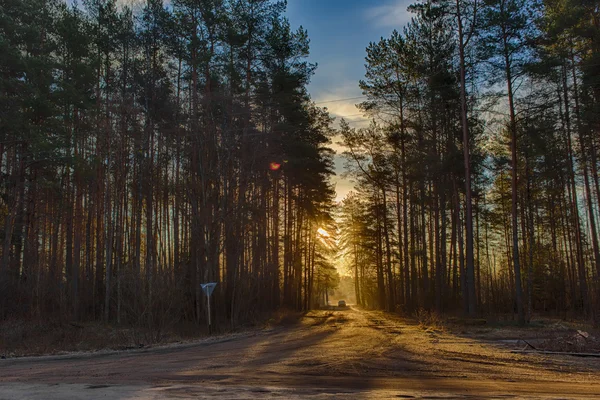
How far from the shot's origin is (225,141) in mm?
23594

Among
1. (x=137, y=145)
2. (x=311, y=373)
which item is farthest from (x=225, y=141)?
(x=311, y=373)

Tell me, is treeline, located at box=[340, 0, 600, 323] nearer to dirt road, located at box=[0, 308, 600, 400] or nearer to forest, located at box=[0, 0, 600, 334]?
forest, located at box=[0, 0, 600, 334]

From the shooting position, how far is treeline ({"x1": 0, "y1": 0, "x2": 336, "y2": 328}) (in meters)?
22.5

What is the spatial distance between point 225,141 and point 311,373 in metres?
15.9

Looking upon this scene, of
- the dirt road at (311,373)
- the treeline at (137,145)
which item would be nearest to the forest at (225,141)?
the treeline at (137,145)

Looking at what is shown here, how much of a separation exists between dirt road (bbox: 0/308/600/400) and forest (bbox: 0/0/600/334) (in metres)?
7.53

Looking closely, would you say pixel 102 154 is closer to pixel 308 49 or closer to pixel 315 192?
pixel 308 49

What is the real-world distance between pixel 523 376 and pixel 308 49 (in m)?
24.1

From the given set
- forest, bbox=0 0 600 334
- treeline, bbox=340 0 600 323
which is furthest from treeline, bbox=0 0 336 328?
treeline, bbox=340 0 600 323

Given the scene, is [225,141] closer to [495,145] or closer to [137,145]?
[137,145]

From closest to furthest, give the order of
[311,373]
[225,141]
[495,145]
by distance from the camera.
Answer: [311,373]
[225,141]
[495,145]

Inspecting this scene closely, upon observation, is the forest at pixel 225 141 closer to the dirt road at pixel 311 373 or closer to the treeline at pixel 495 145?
the treeline at pixel 495 145

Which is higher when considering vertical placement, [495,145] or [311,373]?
[495,145]

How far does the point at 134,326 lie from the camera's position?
19219mm
